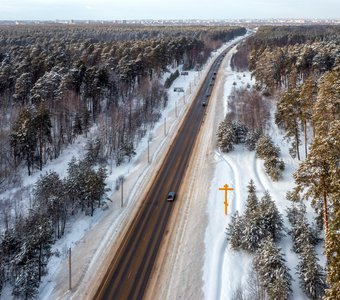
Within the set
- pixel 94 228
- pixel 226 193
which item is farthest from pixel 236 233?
pixel 94 228

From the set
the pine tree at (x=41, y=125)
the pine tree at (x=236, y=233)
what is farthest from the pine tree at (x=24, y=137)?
the pine tree at (x=236, y=233)

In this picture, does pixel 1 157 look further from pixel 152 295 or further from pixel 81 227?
pixel 152 295

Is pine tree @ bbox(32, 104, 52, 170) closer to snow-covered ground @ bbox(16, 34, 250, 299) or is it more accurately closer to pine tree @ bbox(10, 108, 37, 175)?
pine tree @ bbox(10, 108, 37, 175)

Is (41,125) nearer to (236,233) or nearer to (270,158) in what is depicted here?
(270,158)

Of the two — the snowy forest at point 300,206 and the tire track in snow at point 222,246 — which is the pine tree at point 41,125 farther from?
the tire track in snow at point 222,246

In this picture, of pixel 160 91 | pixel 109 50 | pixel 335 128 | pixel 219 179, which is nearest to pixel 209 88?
pixel 160 91

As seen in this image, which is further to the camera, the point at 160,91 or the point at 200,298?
the point at 160,91
